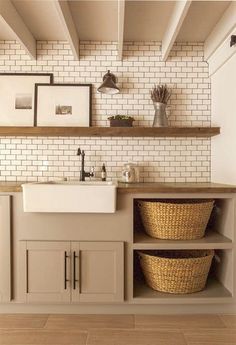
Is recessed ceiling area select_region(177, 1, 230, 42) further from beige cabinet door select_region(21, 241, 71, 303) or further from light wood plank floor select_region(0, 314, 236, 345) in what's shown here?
light wood plank floor select_region(0, 314, 236, 345)

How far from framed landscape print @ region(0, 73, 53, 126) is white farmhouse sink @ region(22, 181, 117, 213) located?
99 cm

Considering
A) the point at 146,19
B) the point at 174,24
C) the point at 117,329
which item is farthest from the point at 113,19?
the point at 117,329

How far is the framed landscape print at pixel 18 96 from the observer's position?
114 inches

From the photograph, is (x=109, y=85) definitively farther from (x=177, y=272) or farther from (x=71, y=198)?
(x=177, y=272)

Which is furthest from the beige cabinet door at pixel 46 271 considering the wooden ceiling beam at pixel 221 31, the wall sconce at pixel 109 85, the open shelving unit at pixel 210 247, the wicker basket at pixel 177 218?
the wooden ceiling beam at pixel 221 31

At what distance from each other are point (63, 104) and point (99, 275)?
1600 millimetres

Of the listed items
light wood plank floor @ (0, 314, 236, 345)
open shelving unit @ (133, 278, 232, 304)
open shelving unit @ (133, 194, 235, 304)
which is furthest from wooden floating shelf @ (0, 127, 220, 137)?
light wood plank floor @ (0, 314, 236, 345)

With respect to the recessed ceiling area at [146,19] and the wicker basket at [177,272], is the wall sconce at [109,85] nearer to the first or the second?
the recessed ceiling area at [146,19]

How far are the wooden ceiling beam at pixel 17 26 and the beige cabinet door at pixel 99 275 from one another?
1740mm

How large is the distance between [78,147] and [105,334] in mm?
1618

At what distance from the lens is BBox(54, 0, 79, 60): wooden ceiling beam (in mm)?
2111

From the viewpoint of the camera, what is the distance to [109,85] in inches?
105

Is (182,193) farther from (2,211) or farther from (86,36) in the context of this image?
(86,36)

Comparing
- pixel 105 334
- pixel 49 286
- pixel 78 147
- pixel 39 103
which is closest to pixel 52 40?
pixel 39 103
